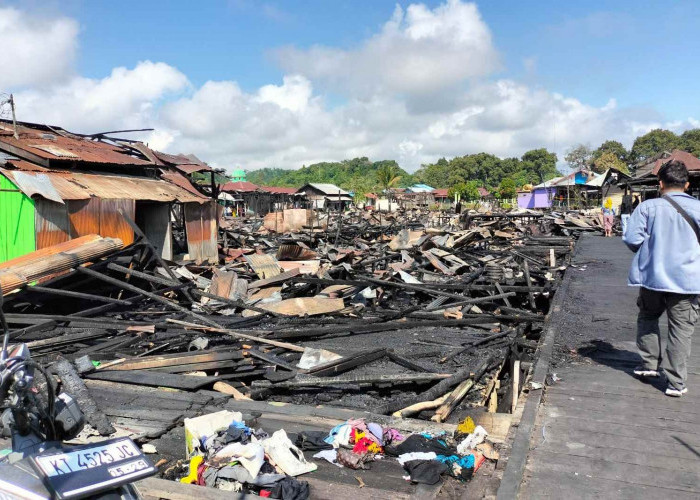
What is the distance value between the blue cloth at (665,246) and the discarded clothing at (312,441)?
2.90 m

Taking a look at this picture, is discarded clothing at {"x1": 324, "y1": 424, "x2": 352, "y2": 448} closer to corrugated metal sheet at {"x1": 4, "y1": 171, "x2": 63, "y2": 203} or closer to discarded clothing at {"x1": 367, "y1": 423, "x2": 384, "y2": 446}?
discarded clothing at {"x1": 367, "y1": 423, "x2": 384, "y2": 446}

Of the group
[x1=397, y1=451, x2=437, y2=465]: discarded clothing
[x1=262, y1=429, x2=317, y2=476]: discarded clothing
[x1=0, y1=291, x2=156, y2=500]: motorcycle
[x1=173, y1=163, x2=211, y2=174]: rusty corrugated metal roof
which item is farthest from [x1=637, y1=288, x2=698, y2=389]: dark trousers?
[x1=173, y1=163, x2=211, y2=174]: rusty corrugated metal roof

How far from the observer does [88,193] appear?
504 inches

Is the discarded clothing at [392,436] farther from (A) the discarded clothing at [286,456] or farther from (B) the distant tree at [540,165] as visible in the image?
(B) the distant tree at [540,165]

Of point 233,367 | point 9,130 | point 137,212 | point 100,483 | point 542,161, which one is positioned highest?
point 542,161

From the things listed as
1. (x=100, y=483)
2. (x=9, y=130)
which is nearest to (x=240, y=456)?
(x=100, y=483)

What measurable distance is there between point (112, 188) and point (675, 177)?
13.7m

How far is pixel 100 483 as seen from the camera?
183 cm

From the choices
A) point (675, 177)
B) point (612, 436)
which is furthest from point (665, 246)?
point (612, 436)

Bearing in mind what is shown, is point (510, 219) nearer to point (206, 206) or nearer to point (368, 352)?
point (206, 206)

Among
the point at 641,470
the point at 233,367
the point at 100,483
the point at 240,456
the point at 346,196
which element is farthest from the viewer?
the point at 346,196

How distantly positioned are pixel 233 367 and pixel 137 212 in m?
12.4

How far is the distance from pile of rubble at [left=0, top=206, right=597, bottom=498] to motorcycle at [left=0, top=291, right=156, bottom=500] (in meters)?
1.49

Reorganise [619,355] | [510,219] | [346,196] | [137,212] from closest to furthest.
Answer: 1. [619,355]
2. [137,212]
3. [510,219]
4. [346,196]
